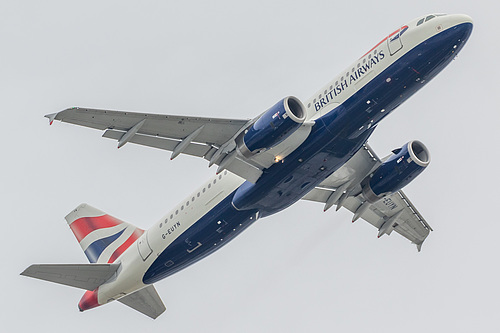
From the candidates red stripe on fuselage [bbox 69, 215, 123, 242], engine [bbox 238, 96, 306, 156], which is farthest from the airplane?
red stripe on fuselage [bbox 69, 215, 123, 242]

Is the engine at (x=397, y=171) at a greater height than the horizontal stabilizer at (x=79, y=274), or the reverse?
the horizontal stabilizer at (x=79, y=274)

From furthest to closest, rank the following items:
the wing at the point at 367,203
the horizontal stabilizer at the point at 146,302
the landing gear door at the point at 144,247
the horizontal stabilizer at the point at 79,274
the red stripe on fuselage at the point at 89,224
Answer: the red stripe on fuselage at the point at 89,224
the horizontal stabilizer at the point at 146,302
the wing at the point at 367,203
the landing gear door at the point at 144,247
the horizontal stabilizer at the point at 79,274

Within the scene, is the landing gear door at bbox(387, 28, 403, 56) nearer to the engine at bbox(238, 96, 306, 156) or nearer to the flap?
the engine at bbox(238, 96, 306, 156)

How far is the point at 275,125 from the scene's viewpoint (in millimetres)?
34500

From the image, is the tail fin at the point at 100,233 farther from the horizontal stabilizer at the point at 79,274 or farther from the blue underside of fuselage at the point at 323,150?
the blue underside of fuselage at the point at 323,150

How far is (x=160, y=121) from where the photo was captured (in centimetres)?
3638

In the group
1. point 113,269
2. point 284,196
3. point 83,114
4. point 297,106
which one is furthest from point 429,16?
point 113,269

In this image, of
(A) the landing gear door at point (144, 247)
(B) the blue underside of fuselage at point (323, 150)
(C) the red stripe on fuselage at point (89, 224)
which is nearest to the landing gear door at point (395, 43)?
(B) the blue underside of fuselage at point (323, 150)

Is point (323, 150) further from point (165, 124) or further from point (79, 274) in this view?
point (79, 274)

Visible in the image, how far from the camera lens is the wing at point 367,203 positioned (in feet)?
137

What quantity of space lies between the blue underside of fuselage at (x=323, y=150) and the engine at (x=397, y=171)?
405cm

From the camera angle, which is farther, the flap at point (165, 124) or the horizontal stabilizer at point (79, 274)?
the horizontal stabilizer at point (79, 274)

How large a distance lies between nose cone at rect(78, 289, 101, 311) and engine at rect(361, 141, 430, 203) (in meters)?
13.9

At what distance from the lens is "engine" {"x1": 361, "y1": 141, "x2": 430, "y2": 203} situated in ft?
132
